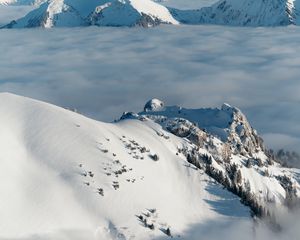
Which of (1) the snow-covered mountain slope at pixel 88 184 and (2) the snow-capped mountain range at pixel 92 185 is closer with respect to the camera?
(1) the snow-covered mountain slope at pixel 88 184

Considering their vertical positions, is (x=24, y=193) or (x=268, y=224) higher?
(x=24, y=193)

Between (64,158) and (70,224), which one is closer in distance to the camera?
(70,224)

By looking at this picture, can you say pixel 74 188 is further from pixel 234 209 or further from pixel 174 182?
pixel 234 209

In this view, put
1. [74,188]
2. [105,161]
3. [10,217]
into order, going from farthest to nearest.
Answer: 1. [105,161]
2. [74,188]
3. [10,217]

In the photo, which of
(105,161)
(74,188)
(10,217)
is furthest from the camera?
(105,161)

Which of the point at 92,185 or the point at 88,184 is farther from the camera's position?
the point at 92,185

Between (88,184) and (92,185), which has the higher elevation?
(88,184)

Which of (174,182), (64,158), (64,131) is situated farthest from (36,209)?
(174,182)

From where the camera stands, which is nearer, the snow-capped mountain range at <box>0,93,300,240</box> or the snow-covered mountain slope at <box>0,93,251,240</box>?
the snow-covered mountain slope at <box>0,93,251,240</box>
